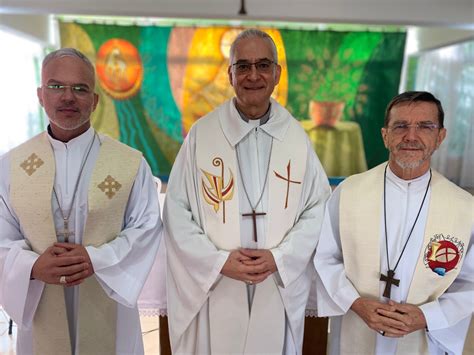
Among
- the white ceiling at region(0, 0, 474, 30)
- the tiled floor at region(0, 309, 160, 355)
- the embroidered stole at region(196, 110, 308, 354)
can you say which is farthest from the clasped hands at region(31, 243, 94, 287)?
the white ceiling at region(0, 0, 474, 30)

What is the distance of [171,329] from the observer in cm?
211

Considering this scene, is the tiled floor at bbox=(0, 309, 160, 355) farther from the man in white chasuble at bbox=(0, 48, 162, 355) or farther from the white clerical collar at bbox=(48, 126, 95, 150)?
the white clerical collar at bbox=(48, 126, 95, 150)

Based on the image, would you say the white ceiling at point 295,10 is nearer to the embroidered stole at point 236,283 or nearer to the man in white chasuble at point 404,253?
the embroidered stole at point 236,283

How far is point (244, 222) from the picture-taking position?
2053 mm

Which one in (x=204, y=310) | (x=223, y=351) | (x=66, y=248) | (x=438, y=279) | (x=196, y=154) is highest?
(x=196, y=154)

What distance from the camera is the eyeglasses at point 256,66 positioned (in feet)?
6.58


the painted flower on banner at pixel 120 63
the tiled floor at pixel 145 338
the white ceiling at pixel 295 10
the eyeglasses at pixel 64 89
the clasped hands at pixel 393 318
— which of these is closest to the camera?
the clasped hands at pixel 393 318

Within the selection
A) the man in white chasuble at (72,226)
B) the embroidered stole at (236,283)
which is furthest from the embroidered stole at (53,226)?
the embroidered stole at (236,283)

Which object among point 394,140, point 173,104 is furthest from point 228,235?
point 173,104

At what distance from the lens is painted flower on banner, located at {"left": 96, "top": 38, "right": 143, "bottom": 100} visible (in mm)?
7473

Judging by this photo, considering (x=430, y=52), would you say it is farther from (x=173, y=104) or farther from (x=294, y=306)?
(x=294, y=306)

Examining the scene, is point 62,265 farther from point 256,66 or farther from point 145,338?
point 145,338

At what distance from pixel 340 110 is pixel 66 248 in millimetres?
6592

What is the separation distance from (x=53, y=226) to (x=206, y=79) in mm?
5965
